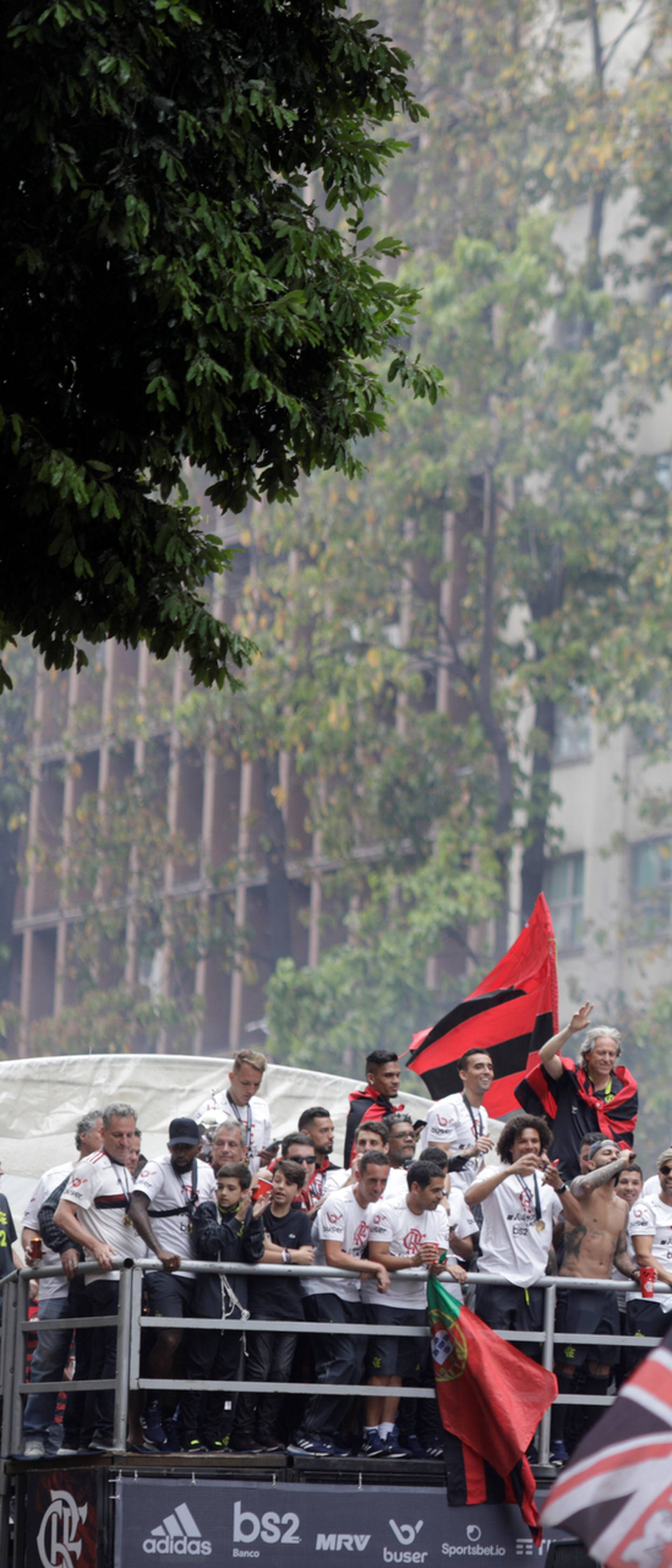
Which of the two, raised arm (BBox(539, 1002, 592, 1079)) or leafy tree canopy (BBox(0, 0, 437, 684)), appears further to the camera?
raised arm (BBox(539, 1002, 592, 1079))

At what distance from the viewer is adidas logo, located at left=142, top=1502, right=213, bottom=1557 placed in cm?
1148

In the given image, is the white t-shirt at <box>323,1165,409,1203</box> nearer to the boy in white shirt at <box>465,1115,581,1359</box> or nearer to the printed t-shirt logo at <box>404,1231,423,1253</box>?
the printed t-shirt logo at <box>404,1231,423,1253</box>

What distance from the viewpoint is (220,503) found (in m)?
9.80

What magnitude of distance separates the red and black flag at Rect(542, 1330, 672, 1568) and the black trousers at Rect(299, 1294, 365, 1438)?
13.4 ft

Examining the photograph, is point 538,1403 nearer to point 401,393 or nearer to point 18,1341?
point 18,1341

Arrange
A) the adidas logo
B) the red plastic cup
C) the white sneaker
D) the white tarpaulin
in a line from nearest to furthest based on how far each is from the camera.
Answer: the adidas logo, the white sneaker, the red plastic cup, the white tarpaulin

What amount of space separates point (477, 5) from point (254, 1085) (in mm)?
32921

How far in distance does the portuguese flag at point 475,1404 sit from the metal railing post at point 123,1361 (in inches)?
65.7

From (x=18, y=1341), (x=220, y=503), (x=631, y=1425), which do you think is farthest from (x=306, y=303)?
(x=18, y=1341)

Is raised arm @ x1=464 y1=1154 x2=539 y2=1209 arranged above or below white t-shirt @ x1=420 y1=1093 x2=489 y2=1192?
below

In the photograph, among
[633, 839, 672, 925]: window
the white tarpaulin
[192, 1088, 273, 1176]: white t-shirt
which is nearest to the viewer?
[192, 1088, 273, 1176]: white t-shirt

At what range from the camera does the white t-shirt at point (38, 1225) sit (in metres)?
12.1

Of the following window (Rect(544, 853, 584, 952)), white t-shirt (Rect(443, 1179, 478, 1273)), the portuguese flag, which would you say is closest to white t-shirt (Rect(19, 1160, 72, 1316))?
the portuguese flag

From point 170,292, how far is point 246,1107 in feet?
21.2
